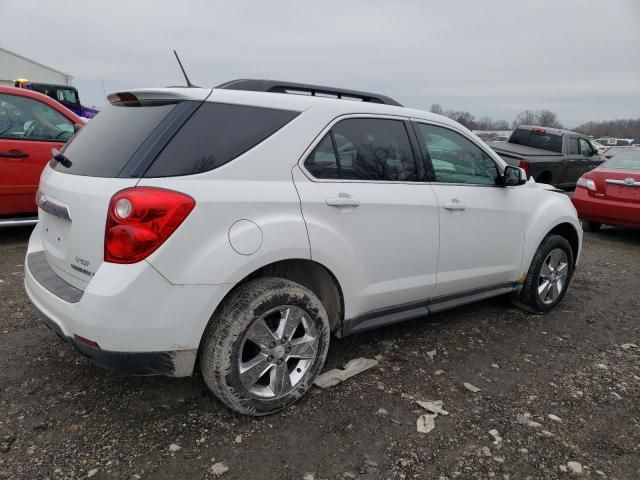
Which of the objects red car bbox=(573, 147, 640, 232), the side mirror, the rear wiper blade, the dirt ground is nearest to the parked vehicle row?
red car bbox=(573, 147, 640, 232)

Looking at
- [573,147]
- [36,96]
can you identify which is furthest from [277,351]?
[573,147]

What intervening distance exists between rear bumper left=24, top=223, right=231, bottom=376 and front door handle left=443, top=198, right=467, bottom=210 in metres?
1.69

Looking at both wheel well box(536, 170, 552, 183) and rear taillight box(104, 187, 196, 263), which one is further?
wheel well box(536, 170, 552, 183)

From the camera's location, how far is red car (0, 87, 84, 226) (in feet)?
17.1

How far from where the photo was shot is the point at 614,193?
291 inches

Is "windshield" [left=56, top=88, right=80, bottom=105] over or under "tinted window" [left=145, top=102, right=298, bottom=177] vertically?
under

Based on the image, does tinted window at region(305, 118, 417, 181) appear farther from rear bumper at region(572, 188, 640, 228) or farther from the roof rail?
rear bumper at region(572, 188, 640, 228)

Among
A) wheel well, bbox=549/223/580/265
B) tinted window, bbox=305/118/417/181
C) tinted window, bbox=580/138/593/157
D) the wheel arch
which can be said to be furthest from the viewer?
tinted window, bbox=580/138/593/157

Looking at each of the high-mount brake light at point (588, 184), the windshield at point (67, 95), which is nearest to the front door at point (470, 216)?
the high-mount brake light at point (588, 184)

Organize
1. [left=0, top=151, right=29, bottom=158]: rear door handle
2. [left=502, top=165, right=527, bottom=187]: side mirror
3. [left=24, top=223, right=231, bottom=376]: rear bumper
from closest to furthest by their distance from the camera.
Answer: [left=24, top=223, right=231, bottom=376]: rear bumper < [left=502, top=165, right=527, bottom=187]: side mirror < [left=0, top=151, right=29, bottom=158]: rear door handle

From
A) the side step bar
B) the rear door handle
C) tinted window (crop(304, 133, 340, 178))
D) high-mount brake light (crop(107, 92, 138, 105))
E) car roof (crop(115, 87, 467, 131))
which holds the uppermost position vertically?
car roof (crop(115, 87, 467, 131))

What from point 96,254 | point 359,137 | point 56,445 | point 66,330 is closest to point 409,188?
point 359,137

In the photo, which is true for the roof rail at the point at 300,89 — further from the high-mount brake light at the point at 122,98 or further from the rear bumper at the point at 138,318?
the rear bumper at the point at 138,318

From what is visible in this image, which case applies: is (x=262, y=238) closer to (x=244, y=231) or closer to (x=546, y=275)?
(x=244, y=231)
